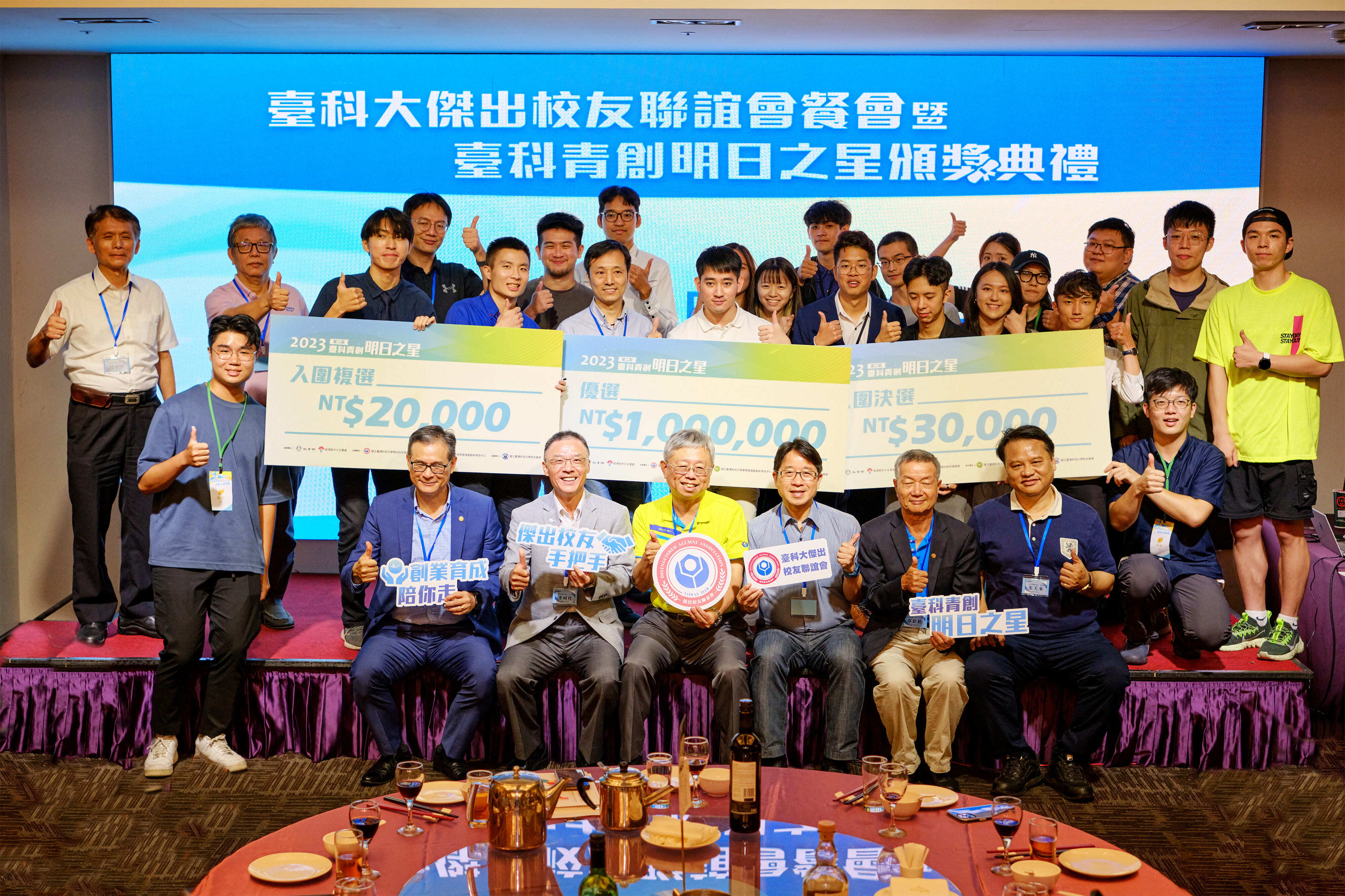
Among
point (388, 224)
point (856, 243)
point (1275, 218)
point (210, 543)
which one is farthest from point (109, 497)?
point (1275, 218)

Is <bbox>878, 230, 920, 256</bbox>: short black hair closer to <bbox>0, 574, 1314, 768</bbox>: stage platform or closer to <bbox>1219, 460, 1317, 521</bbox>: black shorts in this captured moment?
<bbox>1219, 460, 1317, 521</bbox>: black shorts

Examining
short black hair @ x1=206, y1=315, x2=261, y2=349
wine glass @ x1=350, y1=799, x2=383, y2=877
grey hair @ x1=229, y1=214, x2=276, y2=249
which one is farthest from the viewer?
grey hair @ x1=229, y1=214, x2=276, y2=249

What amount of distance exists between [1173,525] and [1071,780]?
3.90 ft

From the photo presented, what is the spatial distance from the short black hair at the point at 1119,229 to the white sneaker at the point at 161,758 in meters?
4.63

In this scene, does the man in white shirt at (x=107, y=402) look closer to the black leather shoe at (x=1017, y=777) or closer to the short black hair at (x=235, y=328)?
the short black hair at (x=235, y=328)

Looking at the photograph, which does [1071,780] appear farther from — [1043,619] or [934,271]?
[934,271]

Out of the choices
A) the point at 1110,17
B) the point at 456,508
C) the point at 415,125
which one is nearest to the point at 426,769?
the point at 456,508

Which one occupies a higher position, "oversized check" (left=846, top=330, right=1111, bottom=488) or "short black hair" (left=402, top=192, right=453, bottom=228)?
"short black hair" (left=402, top=192, right=453, bottom=228)

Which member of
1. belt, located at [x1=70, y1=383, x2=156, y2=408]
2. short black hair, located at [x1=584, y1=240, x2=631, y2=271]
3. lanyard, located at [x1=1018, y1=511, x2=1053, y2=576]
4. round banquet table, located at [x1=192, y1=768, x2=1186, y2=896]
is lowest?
round banquet table, located at [x1=192, y1=768, x2=1186, y2=896]

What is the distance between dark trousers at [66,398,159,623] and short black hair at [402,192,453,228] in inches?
58.2

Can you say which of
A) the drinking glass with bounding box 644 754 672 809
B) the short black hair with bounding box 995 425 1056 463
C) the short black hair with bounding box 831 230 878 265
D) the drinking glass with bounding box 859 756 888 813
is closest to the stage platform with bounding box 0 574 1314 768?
the short black hair with bounding box 995 425 1056 463

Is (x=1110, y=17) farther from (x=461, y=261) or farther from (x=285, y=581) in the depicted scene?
(x=285, y=581)

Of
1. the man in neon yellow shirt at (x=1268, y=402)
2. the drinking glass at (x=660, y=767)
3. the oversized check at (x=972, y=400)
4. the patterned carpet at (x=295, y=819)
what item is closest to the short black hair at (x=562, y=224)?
the oversized check at (x=972, y=400)

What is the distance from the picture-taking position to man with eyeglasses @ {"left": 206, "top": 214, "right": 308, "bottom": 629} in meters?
5.19
